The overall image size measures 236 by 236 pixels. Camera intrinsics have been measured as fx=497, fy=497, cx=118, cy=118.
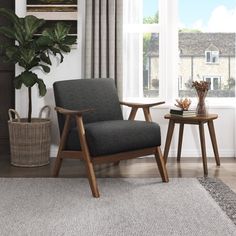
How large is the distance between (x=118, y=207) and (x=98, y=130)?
25.2 inches

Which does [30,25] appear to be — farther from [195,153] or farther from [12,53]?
[195,153]

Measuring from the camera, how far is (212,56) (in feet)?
16.7

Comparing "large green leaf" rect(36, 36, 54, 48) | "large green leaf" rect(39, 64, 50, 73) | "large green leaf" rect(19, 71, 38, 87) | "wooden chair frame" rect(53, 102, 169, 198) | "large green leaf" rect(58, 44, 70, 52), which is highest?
"large green leaf" rect(36, 36, 54, 48)

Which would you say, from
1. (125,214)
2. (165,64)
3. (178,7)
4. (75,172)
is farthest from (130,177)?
(178,7)

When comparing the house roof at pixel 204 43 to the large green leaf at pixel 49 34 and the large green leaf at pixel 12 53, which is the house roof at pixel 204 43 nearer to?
the large green leaf at pixel 49 34

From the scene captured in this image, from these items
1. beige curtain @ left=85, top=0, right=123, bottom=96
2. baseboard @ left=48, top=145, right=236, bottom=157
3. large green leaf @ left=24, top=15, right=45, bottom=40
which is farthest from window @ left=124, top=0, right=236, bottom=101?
large green leaf @ left=24, top=15, right=45, bottom=40

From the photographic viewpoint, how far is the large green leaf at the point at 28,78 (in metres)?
4.36

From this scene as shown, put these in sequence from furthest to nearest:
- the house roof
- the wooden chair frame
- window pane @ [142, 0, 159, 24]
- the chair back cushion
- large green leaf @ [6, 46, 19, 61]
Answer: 1. the house roof
2. window pane @ [142, 0, 159, 24]
3. large green leaf @ [6, 46, 19, 61]
4. the chair back cushion
5. the wooden chair frame

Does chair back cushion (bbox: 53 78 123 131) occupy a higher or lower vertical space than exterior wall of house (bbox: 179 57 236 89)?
lower

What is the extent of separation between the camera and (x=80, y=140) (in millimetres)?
3525

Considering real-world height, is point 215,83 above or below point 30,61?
below

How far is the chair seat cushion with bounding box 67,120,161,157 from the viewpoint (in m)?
3.49

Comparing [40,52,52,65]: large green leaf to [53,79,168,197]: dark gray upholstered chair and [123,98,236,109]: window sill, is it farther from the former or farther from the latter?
[123,98,236,109]: window sill

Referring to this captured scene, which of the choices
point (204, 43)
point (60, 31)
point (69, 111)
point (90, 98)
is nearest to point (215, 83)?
point (204, 43)
